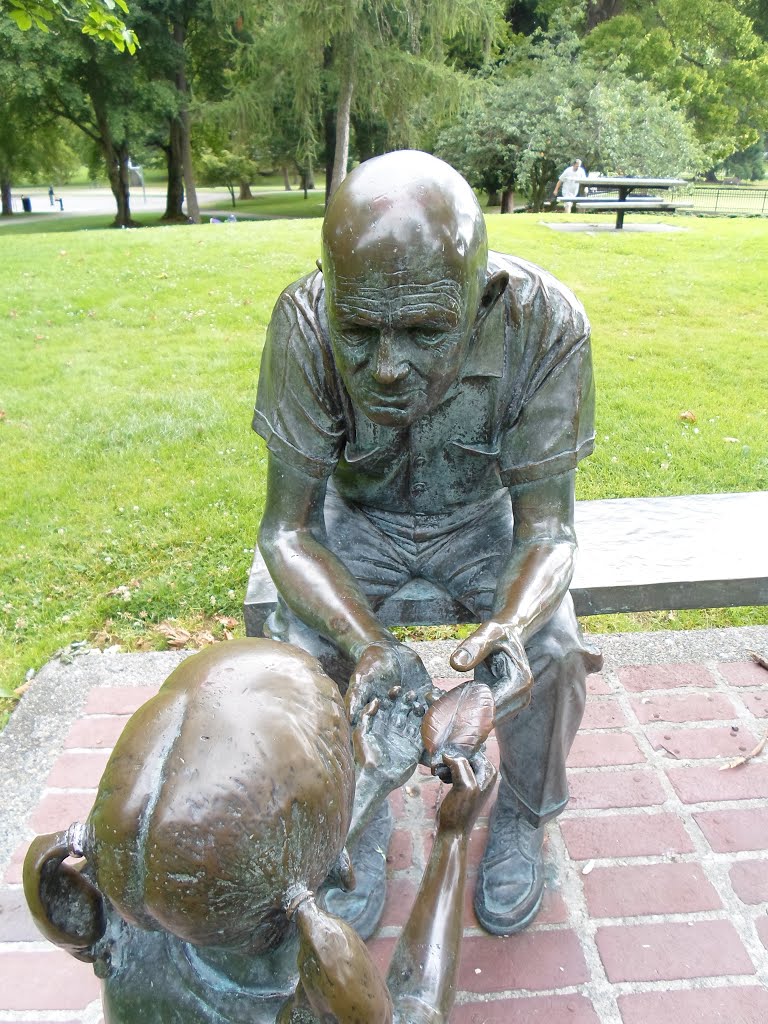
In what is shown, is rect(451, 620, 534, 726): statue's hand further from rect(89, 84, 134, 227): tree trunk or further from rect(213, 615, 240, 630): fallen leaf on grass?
rect(89, 84, 134, 227): tree trunk

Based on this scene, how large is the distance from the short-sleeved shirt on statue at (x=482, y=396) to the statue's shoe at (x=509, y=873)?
3.42 feet

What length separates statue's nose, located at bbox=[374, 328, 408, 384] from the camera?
1916mm

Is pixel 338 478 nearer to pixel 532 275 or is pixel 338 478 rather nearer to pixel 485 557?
pixel 485 557

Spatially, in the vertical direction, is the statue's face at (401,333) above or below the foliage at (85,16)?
below

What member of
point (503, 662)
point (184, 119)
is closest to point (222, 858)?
point (503, 662)

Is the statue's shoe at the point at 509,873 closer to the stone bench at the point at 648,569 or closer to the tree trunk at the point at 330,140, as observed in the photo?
the stone bench at the point at 648,569

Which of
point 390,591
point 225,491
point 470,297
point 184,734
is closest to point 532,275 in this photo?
Answer: point 470,297

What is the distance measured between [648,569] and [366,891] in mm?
1436

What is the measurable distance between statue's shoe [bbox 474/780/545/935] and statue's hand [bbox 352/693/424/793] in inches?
31.1

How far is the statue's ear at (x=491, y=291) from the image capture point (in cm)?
217

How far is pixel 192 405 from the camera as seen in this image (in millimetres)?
6680

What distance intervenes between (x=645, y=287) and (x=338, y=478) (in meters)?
7.11

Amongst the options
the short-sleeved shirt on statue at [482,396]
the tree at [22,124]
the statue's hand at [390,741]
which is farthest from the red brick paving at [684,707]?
the tree at [22,124]

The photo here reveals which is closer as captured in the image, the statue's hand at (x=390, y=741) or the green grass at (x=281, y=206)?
the statue's hand at (x=390, y=741)
